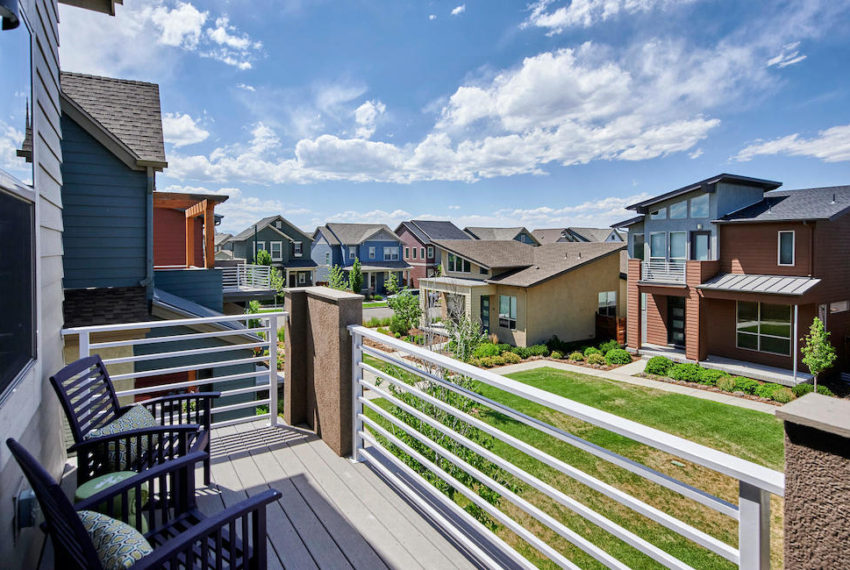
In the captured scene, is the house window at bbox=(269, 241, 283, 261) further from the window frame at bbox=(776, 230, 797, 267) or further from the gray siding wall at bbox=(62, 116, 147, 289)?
the window frame at bbox=(776, 230, 797, 267)

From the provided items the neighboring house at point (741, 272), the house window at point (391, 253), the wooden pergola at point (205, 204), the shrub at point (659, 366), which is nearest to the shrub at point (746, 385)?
the neighboring house at point (741, 272)

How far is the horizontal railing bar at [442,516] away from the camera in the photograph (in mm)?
2168

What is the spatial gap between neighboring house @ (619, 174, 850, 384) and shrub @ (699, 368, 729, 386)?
4.09 feet

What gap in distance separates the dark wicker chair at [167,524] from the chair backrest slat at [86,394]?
0.59 m

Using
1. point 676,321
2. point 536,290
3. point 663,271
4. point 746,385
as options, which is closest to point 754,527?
point 746,385

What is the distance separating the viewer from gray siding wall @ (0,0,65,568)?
181 cm

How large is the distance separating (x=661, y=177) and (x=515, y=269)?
24.6 m

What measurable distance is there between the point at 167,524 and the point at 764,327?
657 inches

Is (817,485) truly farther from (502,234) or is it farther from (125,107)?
(502,234)

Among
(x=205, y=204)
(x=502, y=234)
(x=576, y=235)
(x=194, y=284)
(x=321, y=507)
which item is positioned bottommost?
(x=321, y=507)

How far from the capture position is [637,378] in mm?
13359

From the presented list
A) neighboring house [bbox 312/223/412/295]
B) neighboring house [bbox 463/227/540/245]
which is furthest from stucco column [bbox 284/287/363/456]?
neighboring house [bbox 463/227/540/245]

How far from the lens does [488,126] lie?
29.2 metres

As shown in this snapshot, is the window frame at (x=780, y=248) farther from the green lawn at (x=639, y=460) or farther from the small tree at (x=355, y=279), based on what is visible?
the small tree at (x=355, y=279)
